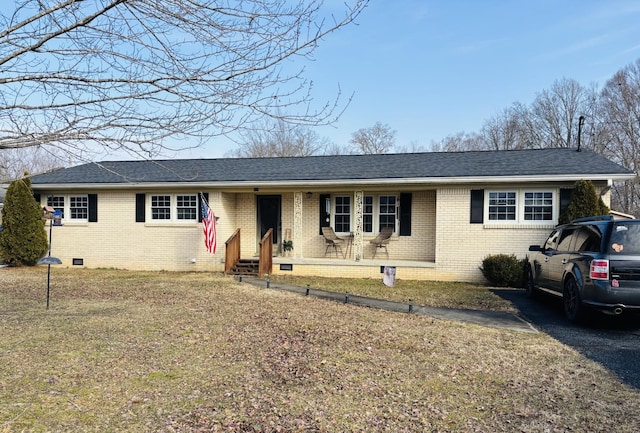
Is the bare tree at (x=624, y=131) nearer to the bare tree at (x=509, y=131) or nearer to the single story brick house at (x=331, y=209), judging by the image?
the bare tree at (x=509, y=131)

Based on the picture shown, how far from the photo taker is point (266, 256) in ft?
45.8

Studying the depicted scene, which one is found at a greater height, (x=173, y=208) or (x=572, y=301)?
→ (x=173, y=208)

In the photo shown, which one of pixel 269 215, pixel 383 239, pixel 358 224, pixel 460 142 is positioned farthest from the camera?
pixel 460 142

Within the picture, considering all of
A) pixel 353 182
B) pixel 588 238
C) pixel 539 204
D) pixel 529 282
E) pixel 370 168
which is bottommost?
pixel 529 282

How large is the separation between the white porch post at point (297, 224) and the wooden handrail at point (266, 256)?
2.71 feet

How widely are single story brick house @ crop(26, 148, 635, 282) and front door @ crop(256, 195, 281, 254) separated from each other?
0.04 meters

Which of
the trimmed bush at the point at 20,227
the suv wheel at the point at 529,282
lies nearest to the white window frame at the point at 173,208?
the trimmed bush at the point at 20,227

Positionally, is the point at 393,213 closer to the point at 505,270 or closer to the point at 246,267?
the point at 505,270

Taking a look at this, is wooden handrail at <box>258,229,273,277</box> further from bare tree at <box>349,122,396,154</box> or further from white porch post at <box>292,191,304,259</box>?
bare tree at <box>349,122,396,154</box>

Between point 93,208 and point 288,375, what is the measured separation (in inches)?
524

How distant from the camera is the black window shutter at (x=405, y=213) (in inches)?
569

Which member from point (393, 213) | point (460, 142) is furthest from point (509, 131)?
point (393, 213)

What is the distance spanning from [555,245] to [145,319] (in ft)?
25.9

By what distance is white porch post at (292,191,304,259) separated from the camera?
14508 millimetres
